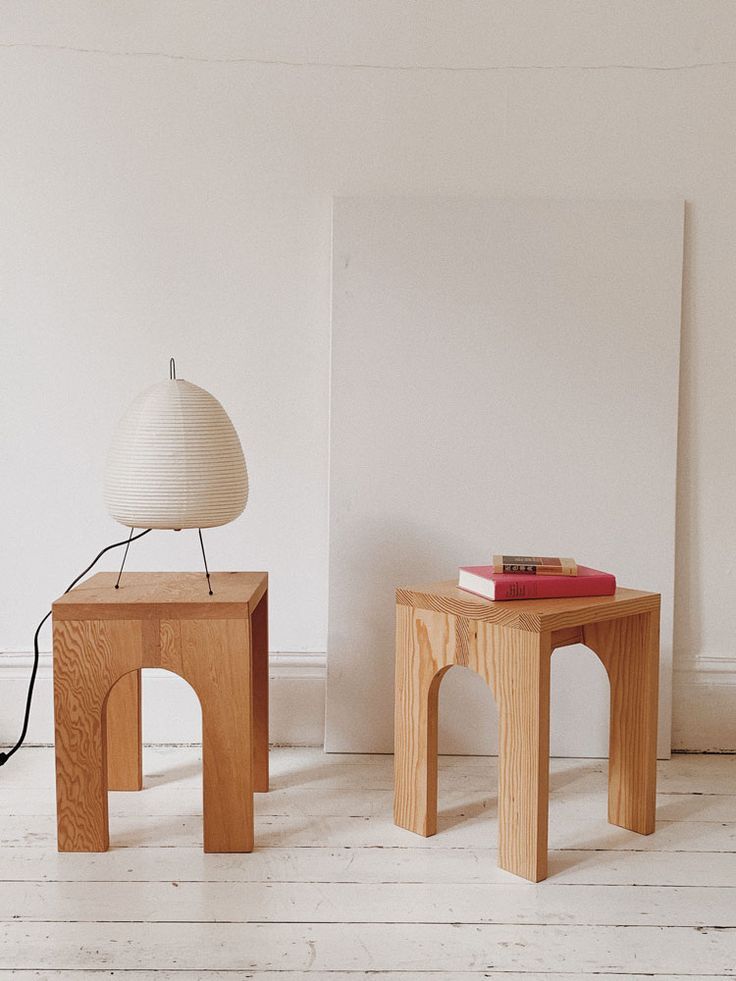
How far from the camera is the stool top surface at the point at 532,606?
166 centimetres

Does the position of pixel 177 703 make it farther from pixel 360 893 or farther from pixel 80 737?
pixel 360 893

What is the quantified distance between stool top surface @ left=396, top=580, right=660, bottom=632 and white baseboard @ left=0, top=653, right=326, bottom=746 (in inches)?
24.7

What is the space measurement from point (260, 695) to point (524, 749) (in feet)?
2.23

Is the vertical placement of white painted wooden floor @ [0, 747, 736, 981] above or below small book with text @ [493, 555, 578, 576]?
below

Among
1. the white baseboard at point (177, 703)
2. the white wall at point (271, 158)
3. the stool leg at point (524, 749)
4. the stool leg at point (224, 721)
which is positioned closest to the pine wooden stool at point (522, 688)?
the stool leg at point (524, 749)

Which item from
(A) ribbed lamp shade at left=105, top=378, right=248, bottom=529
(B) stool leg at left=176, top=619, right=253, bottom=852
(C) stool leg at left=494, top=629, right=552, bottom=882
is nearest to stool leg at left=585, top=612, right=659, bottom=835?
(C) stool leg at left=494, top=629, right=552, bottom=882

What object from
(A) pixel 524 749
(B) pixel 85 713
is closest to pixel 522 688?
(A) pixel 524 749

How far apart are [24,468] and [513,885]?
1.52 m

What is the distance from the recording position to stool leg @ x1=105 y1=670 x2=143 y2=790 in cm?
208

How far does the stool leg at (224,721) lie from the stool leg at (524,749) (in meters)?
0.47

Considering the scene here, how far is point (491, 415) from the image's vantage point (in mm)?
2346

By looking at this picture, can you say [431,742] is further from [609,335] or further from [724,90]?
[724,90]

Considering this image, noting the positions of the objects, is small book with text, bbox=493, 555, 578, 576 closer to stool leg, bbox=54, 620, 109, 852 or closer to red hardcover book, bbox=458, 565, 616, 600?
red hardcover book, bbox=458, 565, 616, 600

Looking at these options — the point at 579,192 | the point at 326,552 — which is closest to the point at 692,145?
the point at 579,192
